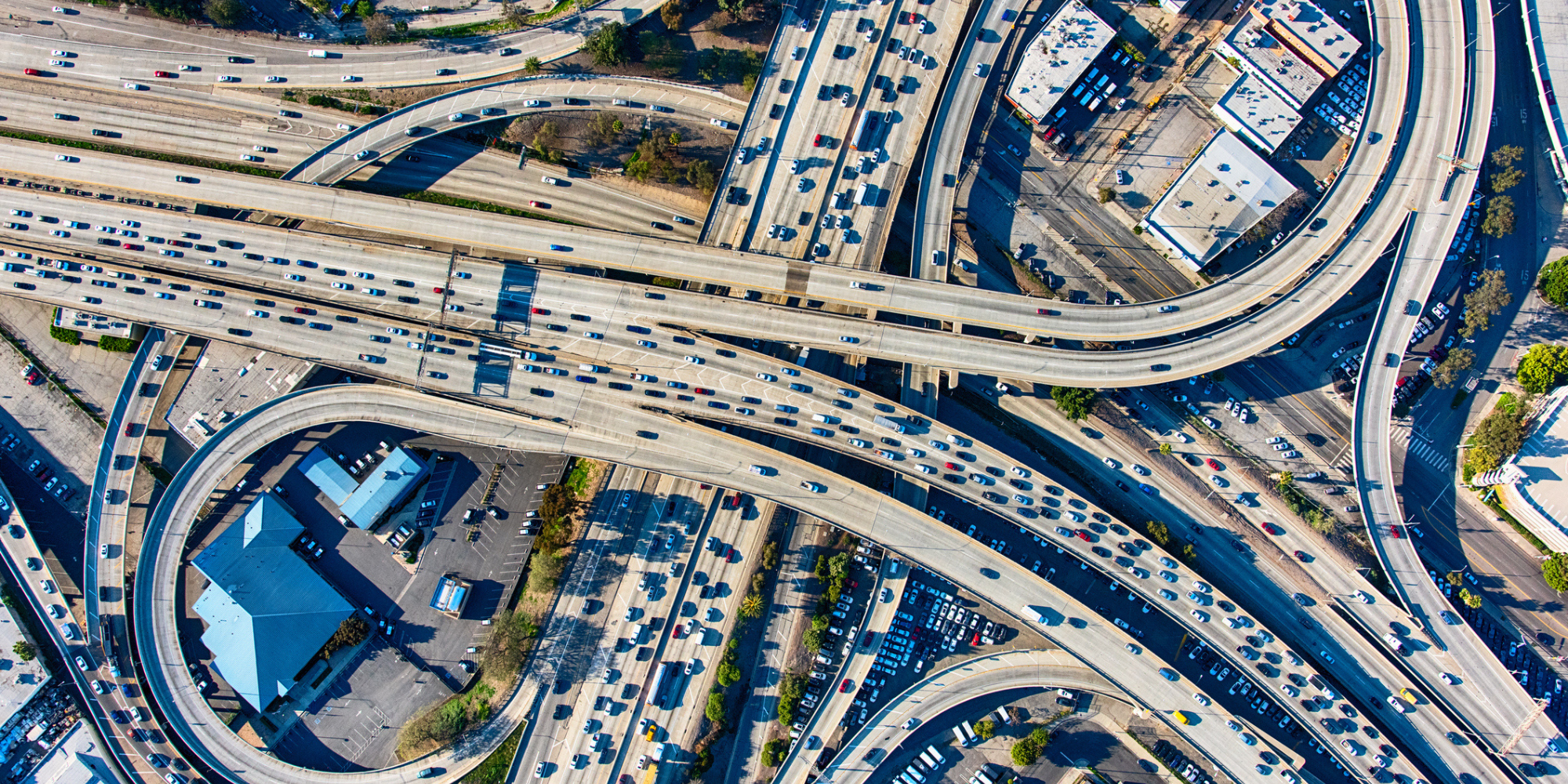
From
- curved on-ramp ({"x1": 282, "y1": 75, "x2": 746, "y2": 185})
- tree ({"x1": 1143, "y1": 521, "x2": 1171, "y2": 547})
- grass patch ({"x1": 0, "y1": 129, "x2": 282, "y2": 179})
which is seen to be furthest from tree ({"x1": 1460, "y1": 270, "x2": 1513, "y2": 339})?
grass patch ({"x1": 0, "y1": 129, "x2": 282, "y2": 179})

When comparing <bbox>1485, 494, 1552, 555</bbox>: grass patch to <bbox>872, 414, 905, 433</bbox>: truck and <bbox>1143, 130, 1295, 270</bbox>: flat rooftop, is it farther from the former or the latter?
<bbox>872, 414, 905, 433</bbox>: truck

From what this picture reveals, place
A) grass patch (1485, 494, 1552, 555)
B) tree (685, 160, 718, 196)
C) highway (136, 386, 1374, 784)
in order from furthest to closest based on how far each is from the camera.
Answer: grass patch (1485, 494, 1552, 555) < tree (685, 160, 718, 196) < highway (136, 386, 1374, 784)

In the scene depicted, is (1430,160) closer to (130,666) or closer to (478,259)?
(478,259)

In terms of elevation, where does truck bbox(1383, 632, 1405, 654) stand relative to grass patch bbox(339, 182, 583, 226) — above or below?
above

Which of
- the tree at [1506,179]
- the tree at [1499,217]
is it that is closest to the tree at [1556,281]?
the tree at [1499,217]

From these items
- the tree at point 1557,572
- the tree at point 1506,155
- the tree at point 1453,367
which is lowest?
the tree at point 1557,572

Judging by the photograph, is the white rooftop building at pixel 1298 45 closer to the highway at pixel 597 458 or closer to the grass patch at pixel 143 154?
the highway at pixel 597 458

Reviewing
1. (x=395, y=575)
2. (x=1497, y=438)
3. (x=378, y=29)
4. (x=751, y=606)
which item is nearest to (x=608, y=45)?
(x=378, y=29)
